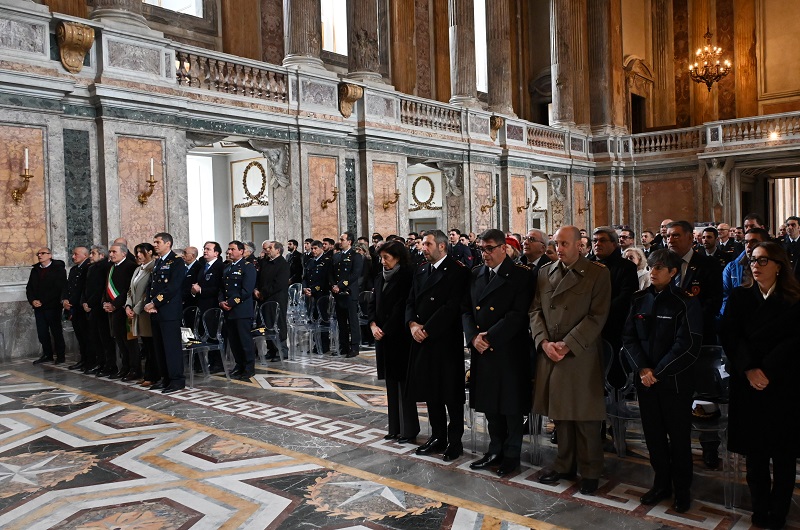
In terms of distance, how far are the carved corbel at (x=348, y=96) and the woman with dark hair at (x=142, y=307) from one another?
667cm

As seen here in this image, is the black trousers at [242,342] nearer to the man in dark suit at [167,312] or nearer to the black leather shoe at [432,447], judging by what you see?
the man in dark suit at [167,312]

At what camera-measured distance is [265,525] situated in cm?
382

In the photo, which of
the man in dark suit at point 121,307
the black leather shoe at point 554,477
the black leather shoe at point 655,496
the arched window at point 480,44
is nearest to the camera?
the black leather shoe at point 655,496

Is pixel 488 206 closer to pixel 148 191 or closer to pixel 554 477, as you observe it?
pixel 148 191

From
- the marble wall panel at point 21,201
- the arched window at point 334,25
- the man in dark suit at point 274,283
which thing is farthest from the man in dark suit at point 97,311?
the arched window at point 334,25

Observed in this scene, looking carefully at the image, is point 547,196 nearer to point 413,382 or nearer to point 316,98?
point 316,98

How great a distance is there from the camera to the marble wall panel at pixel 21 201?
8781 mm

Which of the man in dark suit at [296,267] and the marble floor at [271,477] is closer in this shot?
the marble floor at [271,477]

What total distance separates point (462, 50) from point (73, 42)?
9.90m

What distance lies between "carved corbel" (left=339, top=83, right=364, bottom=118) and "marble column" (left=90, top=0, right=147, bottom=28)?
4.12m

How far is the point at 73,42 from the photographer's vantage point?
923cm

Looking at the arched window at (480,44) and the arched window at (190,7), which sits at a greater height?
the arched window at (480,44)

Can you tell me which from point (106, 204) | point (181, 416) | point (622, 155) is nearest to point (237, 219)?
point (106, 204)

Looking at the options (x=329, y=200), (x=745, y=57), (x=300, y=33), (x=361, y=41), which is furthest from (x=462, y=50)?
(x=745, y=57)
